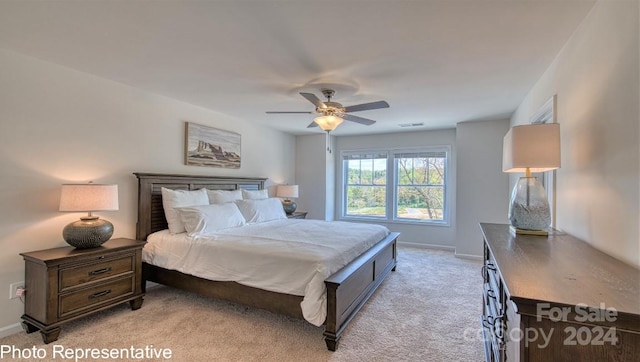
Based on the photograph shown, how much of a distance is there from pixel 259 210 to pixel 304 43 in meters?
2.73

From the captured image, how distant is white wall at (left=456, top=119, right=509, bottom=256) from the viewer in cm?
487

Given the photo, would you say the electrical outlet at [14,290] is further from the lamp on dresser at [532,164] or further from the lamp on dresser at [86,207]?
the lamp on dresser at [532,164]

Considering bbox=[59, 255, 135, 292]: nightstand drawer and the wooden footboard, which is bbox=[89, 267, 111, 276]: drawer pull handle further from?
the wooden footboard

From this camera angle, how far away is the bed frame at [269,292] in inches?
93.4

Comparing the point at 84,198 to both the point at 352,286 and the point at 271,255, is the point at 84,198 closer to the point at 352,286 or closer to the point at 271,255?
the point at 271,255

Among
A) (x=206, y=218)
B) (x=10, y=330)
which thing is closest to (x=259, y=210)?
(x=206, y=218)

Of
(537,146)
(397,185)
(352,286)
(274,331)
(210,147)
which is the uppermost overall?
(210,147)

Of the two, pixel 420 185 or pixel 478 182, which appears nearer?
pixel 478 182

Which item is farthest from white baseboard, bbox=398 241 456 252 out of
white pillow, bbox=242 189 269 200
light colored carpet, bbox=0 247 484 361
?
white pillow, bbox=242 189 269 200

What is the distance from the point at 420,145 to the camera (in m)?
6.02

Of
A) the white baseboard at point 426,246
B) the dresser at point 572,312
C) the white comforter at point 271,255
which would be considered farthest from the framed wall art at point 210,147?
the dresser at point 572,312

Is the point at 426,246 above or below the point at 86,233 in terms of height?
below

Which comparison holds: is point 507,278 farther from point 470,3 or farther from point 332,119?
point 332,119

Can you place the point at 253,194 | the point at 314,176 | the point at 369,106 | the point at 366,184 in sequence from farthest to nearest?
the point at 366,184
the point at 314,176
the point at 253,194
the point at 369,106
